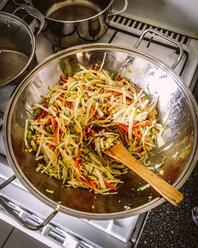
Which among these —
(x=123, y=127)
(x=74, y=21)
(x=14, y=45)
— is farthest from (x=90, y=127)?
(x=14, y=45)

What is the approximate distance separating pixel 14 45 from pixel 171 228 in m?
1.13

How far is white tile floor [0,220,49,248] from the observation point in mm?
1916

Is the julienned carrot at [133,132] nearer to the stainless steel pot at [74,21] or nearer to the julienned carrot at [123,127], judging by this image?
the julienned carrot at [123,127]

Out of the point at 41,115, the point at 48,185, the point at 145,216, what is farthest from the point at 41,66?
the point at 145,216

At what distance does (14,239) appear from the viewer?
1.95 metres

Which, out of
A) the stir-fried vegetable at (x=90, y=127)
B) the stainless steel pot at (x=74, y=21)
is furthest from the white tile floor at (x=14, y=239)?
the stainless steel pot at (x=74, y=21)

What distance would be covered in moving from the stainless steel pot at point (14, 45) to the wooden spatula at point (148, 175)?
20.9 inches

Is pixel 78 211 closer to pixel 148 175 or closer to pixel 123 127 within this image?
pixel 148 175

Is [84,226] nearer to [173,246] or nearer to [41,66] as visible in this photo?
[173,246]

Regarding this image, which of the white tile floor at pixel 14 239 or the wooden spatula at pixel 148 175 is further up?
the wooden spatula at pixel 148 175

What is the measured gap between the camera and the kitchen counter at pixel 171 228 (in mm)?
966

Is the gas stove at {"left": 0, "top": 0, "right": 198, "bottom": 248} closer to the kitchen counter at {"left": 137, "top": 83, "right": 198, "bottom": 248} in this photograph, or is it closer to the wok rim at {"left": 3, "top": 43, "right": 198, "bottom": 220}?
the kitchen counter at {"left": 137, "top": 83, "right": 198, "bottom": 248}

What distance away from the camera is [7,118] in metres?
0.96

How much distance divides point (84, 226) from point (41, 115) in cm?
52
